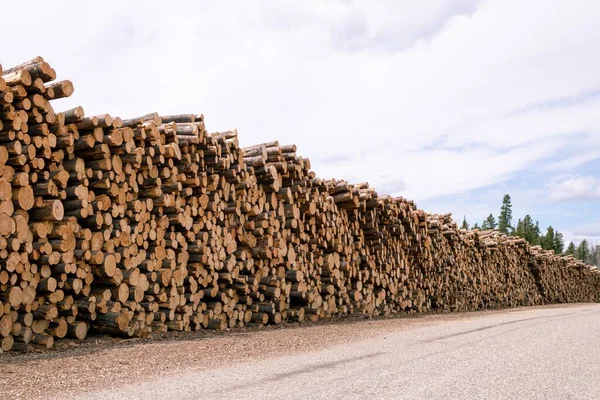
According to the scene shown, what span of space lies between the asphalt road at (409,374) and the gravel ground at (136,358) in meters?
0.26

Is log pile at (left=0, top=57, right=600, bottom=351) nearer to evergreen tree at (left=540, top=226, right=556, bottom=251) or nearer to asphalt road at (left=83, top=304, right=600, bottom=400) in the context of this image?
asphalt road at (left=83, top=304, right=600, bottom=400)

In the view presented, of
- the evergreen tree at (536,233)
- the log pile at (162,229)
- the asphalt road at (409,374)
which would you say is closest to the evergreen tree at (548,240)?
the evergreen tree at (536,233)

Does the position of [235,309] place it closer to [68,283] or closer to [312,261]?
[312,261]

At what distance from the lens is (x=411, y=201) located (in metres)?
15.1

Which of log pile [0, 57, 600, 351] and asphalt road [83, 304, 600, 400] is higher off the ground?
log pile [0, 57, 600, 351]

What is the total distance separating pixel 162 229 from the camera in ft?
26.4

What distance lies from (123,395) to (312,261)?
720cm

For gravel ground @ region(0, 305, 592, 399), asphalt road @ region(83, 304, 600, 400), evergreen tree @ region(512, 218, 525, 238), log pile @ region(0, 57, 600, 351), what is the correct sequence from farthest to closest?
evergreen tree @ region(512, 218, 525, 238)
log pile @ region(0, 57, 600, 351)
gravel ground @ region(0, 305, 592, 399)
asphalt road @ region(83, 304, 600, 400)

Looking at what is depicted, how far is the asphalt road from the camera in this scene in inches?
161

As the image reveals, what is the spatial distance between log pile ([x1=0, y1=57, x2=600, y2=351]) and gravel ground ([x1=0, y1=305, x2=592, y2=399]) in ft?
1.68

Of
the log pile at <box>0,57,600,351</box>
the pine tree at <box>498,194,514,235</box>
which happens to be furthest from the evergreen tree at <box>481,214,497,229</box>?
the log pile at <box>0,57,600,351</box>

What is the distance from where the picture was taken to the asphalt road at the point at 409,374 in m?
4.08

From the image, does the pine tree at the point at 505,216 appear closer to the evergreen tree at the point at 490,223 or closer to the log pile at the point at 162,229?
the evergreen tree at the point at 490,223

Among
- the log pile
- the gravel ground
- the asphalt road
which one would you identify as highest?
the log pile
